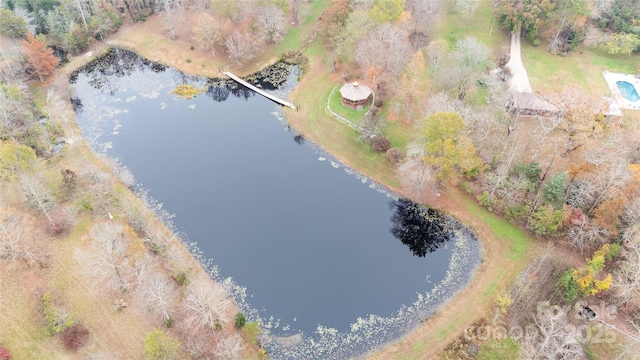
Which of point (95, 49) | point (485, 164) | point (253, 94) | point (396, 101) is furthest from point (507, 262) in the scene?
point (95, 49)

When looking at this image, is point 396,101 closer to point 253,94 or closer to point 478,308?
point 253,94

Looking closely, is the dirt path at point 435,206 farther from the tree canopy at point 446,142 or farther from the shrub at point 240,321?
the shrub at point 240,321

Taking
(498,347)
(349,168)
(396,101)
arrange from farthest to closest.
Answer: (396,101), (349,168), (498,347)

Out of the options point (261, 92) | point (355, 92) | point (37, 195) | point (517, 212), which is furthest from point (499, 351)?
point (261, 92)

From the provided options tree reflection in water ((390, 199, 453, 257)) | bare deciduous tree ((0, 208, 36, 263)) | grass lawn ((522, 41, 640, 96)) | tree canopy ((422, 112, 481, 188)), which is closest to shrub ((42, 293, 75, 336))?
bare deciduous tree ((0, 208, 36, 263))

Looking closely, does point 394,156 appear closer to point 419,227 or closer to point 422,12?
point 419,227

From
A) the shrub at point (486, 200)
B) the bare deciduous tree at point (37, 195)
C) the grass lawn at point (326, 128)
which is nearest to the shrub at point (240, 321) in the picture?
the grass lawn at point (326, 128)

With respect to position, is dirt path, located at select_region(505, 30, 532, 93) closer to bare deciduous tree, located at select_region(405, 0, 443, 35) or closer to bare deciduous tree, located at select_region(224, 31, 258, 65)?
bare deciduous tree, located at select_region(405, 0, 443, 35)
